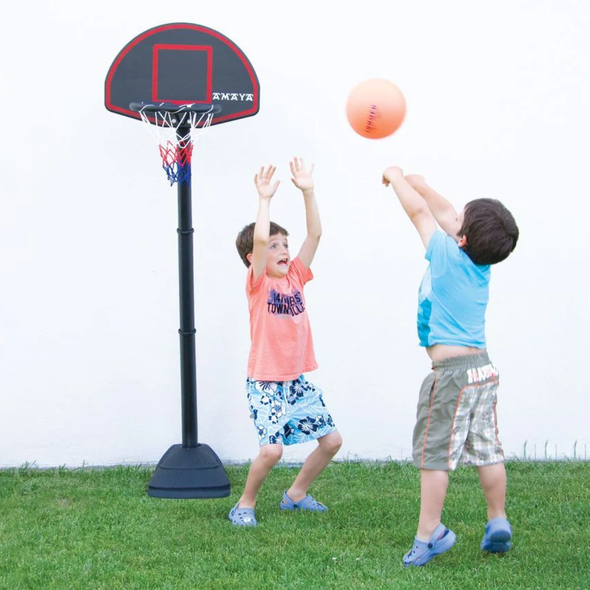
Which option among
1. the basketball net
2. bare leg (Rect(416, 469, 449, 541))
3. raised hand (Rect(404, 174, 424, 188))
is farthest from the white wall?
bare leg (Rect(416, 469, 449, 541))

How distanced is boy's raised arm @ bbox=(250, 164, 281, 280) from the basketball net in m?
0.60

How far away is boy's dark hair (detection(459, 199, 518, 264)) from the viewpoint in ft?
12.4

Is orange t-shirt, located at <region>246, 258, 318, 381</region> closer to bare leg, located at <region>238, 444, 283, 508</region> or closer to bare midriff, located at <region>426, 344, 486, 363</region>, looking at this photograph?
bare leg, located at <region>238, 444, 283, 508</region>

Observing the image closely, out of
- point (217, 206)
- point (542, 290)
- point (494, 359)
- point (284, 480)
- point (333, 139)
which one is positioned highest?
point (333, 139)

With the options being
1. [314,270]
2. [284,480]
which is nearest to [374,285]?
[314,270]

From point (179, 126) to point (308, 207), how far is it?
862 mm

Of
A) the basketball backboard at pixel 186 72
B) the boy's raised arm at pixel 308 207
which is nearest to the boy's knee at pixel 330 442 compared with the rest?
the boy's raised arm at pixel 308 207

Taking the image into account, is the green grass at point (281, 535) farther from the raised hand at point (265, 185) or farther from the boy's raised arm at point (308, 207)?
the raised hand at point (265, 185)

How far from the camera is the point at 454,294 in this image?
12.7 ft

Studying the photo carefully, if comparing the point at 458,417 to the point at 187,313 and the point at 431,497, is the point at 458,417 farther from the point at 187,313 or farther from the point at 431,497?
the point at 187,313

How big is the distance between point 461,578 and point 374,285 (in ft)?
7.27

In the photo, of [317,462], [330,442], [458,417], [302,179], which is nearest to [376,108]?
[302,179]

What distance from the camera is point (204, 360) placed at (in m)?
5.64

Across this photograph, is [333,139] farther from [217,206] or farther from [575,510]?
[575,510]
